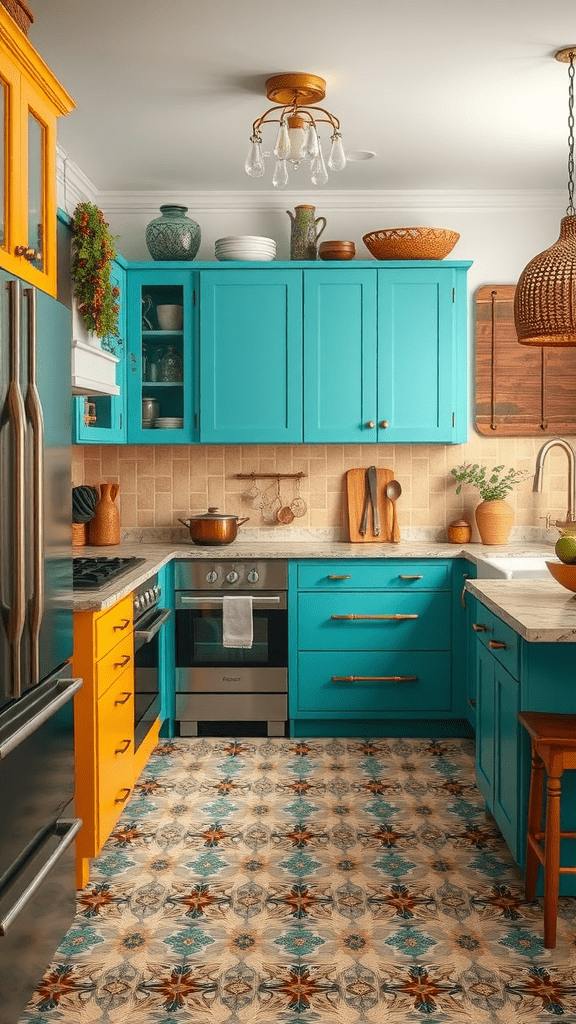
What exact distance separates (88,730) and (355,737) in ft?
6.69

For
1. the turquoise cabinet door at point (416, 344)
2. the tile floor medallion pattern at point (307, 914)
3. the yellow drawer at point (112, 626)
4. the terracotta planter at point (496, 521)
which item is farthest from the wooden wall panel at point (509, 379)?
the yellow drawer at point (112, 626)

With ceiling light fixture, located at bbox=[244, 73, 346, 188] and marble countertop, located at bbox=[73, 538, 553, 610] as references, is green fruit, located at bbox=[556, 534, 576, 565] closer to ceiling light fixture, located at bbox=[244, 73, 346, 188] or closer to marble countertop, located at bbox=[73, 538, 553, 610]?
marble countertop, located at bbox=[73, 538, 553, 610]

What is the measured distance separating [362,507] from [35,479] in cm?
309

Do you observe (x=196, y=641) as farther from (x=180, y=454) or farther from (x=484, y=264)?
(x=484, y=264)

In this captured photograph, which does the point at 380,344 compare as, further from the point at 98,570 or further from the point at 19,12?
the point at 19,12

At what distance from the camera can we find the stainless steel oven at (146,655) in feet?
12.2

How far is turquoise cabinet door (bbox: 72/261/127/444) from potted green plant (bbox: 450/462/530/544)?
1.82m

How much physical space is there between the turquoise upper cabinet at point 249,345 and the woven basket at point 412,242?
0.44 meters

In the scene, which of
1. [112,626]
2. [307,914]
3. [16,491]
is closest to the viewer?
[16,491]

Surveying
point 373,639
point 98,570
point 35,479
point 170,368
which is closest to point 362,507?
point 373,639

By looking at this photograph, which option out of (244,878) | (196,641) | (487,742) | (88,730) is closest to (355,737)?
(196,641)

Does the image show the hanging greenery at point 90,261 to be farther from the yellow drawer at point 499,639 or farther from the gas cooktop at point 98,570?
the yellow drawer at point 499,639

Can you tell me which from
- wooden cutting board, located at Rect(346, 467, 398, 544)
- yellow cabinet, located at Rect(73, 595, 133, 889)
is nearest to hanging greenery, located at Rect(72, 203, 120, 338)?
yellow cabinet, located at Rect(73, 595, 133, 889)

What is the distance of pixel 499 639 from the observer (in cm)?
309
